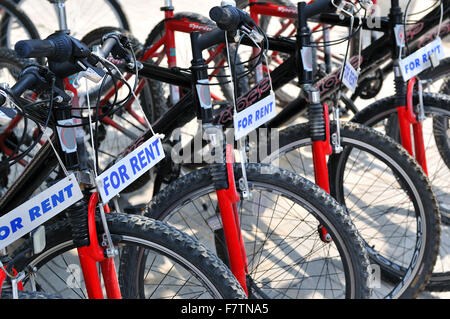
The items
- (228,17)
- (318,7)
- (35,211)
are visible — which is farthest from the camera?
(318,7)

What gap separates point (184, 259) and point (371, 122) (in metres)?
1.46

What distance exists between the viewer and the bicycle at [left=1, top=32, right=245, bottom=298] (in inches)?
72.6

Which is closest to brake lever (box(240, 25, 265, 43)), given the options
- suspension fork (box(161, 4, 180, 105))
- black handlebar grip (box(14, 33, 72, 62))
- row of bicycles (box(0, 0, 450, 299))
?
row of bicycles (box(0, 0, 450, 299))

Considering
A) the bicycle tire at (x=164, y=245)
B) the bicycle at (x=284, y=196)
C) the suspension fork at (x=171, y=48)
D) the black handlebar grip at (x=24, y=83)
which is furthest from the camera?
the suspension fork at (x=171, y=48)

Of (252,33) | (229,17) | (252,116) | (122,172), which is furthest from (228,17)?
(122,172)

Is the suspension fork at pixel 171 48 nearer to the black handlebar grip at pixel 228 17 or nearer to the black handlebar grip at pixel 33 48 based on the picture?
the black handlebar grip at pixel 228 17

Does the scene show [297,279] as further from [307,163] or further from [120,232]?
[120,232]

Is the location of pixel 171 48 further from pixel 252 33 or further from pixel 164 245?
pixel 164 245

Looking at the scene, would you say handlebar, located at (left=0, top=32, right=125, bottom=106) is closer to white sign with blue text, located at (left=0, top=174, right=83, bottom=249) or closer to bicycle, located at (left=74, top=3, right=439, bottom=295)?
white sign with blue text, located at (left=0, top=174, right=83, bottom=249)

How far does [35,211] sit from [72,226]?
13 cm

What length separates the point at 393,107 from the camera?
304 centimetres

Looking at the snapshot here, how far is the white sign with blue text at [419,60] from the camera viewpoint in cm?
294

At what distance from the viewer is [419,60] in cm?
301

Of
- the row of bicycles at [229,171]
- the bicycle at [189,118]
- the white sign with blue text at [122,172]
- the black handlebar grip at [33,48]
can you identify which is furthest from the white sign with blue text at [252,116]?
the black handlebar grip at [33,48]
